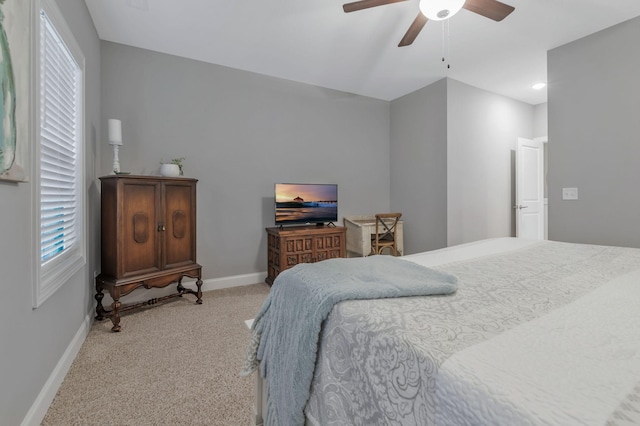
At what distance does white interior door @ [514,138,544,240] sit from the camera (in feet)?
13.5

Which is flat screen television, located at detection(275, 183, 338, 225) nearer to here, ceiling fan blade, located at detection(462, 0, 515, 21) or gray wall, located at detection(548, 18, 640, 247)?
ceiling fan blade, located at detection(462, 0, 515, 21)

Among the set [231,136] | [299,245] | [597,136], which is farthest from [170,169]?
[597,136]

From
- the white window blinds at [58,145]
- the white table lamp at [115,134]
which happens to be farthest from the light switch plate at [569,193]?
the white table lamp at [115,134]

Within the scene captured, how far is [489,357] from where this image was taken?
0.57 m

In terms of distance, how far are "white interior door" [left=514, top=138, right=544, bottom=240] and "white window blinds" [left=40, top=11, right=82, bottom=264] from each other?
5096 mm

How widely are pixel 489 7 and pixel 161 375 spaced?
10.7 ft

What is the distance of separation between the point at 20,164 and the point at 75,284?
1.17 metres

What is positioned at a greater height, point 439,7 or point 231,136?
→ point 439,7

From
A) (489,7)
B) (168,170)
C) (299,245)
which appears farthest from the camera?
(299,245)

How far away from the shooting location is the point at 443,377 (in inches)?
21.4

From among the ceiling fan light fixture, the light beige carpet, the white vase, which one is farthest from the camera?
the white vase

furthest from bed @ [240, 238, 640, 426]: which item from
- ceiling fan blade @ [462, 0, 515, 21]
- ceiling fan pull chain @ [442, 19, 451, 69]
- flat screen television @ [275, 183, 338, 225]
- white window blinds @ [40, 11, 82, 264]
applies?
flat screen television @ [275, 183, 338, 225]

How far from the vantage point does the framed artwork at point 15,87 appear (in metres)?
1.09

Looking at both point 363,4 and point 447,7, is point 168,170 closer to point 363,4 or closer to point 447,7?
point 363,4
